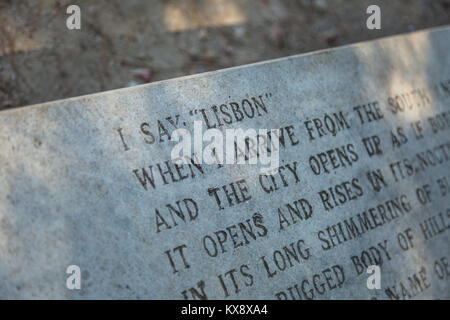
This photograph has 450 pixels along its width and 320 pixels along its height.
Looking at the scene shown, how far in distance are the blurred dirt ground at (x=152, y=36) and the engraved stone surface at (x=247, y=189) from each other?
0.93 metres

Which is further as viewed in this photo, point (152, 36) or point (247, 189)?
point (152, 36)

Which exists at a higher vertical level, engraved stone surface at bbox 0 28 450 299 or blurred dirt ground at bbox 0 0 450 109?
blurred dirt ground at bbox 0 0 450 109

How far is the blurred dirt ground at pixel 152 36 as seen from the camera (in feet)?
9.21

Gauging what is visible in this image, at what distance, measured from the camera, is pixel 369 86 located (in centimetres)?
273

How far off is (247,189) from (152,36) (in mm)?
1562

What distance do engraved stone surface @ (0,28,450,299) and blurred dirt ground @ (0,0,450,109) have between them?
3.05 feet

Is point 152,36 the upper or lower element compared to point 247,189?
upper

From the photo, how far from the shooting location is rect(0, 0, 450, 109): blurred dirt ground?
2809 millimetres

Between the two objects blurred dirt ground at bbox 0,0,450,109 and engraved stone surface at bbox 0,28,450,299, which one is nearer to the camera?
engraved stone surface at bbox 0,28,450,299

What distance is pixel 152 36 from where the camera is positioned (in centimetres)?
324

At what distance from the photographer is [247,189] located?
7.38ft

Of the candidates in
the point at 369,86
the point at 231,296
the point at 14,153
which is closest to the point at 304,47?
the point at 369,86
